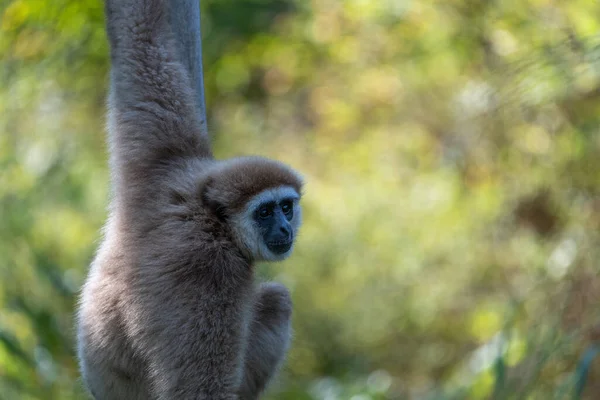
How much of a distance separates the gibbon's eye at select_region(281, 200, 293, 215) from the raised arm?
0.57 meters

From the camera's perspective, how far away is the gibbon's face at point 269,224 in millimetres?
3480

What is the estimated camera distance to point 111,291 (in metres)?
3.25

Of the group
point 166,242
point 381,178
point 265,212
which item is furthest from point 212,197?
point 381,178

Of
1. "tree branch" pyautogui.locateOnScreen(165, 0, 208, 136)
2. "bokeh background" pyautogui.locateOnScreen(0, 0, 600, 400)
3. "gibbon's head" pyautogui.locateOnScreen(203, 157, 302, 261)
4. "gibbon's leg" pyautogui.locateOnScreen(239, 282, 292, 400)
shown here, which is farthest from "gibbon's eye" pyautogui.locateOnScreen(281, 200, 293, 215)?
"bokeh background" pyautogui.locateOnScreen(0, 0, 600, 400)

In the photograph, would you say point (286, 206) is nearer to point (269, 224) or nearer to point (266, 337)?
point (269, 224)

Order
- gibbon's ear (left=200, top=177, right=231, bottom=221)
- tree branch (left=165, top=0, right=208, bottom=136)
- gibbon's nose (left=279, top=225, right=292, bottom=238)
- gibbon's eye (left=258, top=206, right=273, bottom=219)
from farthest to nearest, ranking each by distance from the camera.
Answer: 1. gibbon's nose (left=279, top=225, right=292, bottom=238)
2. gibbon's eye (left=258, top=206, right=273, bottom=219)
3. tree branch (left=165, top=0, right=208, bottom=136)
4. gibbon's ear (left=200, top=177, right=231, bottom=221)

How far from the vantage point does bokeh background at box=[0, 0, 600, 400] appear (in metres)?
6.50

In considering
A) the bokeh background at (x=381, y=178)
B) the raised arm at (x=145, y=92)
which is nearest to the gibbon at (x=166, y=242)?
the raised arm at (x=145, y=92)

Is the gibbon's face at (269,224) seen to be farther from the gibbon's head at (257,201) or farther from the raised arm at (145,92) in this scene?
the raised arm at (145,92)

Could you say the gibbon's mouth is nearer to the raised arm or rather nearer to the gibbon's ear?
the gibbon's ear

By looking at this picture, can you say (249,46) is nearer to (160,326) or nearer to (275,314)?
(275,314)

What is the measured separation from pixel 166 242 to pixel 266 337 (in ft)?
Result: 2.78

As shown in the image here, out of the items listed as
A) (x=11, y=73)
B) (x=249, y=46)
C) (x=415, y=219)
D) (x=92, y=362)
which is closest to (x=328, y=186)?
(x=415, y=219)

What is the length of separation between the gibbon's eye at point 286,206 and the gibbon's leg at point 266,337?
375mm
